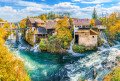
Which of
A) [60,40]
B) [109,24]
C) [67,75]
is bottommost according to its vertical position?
[67,75]

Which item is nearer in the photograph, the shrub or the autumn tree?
the shrub

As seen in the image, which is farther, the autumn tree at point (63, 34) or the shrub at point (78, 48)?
the autumn tree at point (63, 34)

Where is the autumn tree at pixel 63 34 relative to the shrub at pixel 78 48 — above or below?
above

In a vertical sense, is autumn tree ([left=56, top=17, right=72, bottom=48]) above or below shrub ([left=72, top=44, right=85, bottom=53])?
above

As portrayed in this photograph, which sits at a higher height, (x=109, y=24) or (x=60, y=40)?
(x=109, y=24)

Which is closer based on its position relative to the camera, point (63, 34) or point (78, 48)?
point (78, 48)

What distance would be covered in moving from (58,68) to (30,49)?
13.0 meters

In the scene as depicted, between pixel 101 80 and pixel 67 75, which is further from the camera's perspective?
pixel 67 75

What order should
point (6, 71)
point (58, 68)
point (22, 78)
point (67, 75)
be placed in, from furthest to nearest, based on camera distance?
point (58, 68)
point (67, 75)
point (22, 78)
point (6, 71)

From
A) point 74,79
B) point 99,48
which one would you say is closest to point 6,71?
point 74,79

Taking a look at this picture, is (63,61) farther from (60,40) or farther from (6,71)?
(6,71)

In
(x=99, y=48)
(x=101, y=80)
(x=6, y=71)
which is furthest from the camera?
(x=99, y=48)

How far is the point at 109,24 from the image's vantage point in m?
32.0

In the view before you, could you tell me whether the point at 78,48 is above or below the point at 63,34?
below
